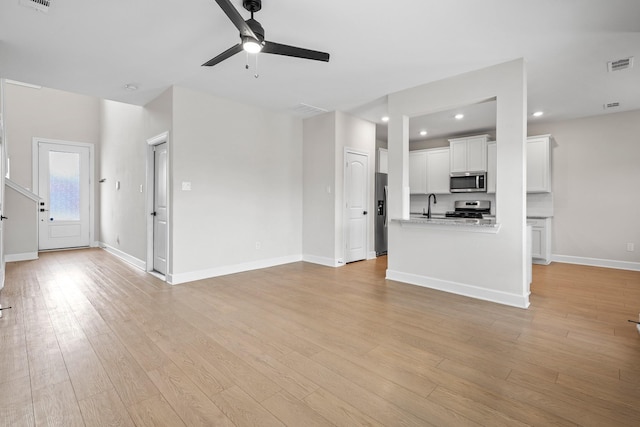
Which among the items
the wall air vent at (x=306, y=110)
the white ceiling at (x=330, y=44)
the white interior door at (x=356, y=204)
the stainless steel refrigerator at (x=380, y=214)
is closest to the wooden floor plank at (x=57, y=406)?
the white ceiling at (x=330, y=44)

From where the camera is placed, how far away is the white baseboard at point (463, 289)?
335 cm

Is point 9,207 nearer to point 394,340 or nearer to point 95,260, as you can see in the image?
point 95,260

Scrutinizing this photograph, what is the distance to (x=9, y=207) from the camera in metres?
5.72

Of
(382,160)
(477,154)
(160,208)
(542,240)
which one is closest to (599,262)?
(542,240)

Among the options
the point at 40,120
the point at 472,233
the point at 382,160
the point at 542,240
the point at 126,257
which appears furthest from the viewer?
the point at 382,160

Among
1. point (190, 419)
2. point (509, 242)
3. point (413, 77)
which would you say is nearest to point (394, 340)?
point (190, 419)

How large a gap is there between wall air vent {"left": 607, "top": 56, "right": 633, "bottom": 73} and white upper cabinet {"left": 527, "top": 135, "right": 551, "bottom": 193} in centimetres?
207

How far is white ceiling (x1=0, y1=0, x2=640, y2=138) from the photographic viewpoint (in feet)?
8.27

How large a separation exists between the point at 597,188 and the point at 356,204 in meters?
4.28

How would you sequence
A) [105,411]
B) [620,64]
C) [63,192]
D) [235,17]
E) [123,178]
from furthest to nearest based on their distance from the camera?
[63,192]
[123,178]
[620,64]
[235,17]
[105,411]

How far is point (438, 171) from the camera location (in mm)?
6855

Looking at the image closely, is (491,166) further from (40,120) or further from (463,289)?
(40,120)

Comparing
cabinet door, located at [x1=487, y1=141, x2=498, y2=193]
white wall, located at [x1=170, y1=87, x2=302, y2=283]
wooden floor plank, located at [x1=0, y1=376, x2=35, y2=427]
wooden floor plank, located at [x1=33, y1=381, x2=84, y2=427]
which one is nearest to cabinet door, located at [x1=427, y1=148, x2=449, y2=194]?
cabinet door, located at [x1=487, y1=141, x2=498, y2=193]

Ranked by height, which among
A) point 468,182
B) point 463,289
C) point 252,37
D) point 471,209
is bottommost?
point 463,289
